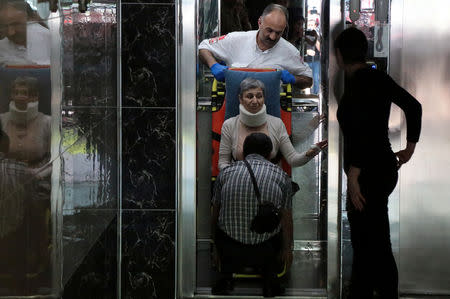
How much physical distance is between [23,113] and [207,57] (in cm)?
301

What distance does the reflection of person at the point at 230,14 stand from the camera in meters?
4.93

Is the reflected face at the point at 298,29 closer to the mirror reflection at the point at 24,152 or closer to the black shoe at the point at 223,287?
the black shoe at the point at 223,287

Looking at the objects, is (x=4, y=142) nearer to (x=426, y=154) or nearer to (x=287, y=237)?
(x=287, y=237)

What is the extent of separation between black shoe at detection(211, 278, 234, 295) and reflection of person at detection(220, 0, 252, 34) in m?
1.52

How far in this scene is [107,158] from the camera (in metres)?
3.91

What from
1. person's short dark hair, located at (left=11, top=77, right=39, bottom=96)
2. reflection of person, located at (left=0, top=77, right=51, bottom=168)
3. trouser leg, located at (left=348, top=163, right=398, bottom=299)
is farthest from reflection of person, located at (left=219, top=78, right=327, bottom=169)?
person's short dark hair, located at (left=11, top=77, right=39, bottom=96)

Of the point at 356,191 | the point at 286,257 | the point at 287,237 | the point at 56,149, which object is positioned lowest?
the point at 286,257

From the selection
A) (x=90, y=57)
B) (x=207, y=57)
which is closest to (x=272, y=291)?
(x=207, y=57)

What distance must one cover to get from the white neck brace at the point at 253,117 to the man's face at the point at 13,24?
9.84 feet

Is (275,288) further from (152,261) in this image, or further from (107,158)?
(107,158)

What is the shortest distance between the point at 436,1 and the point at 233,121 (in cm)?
138

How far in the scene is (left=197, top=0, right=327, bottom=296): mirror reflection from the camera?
4738mm

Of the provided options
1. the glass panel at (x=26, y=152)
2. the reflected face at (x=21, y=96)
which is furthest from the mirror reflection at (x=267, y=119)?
the reflected face at (x=21, y=96)

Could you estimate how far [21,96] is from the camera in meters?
1.87
